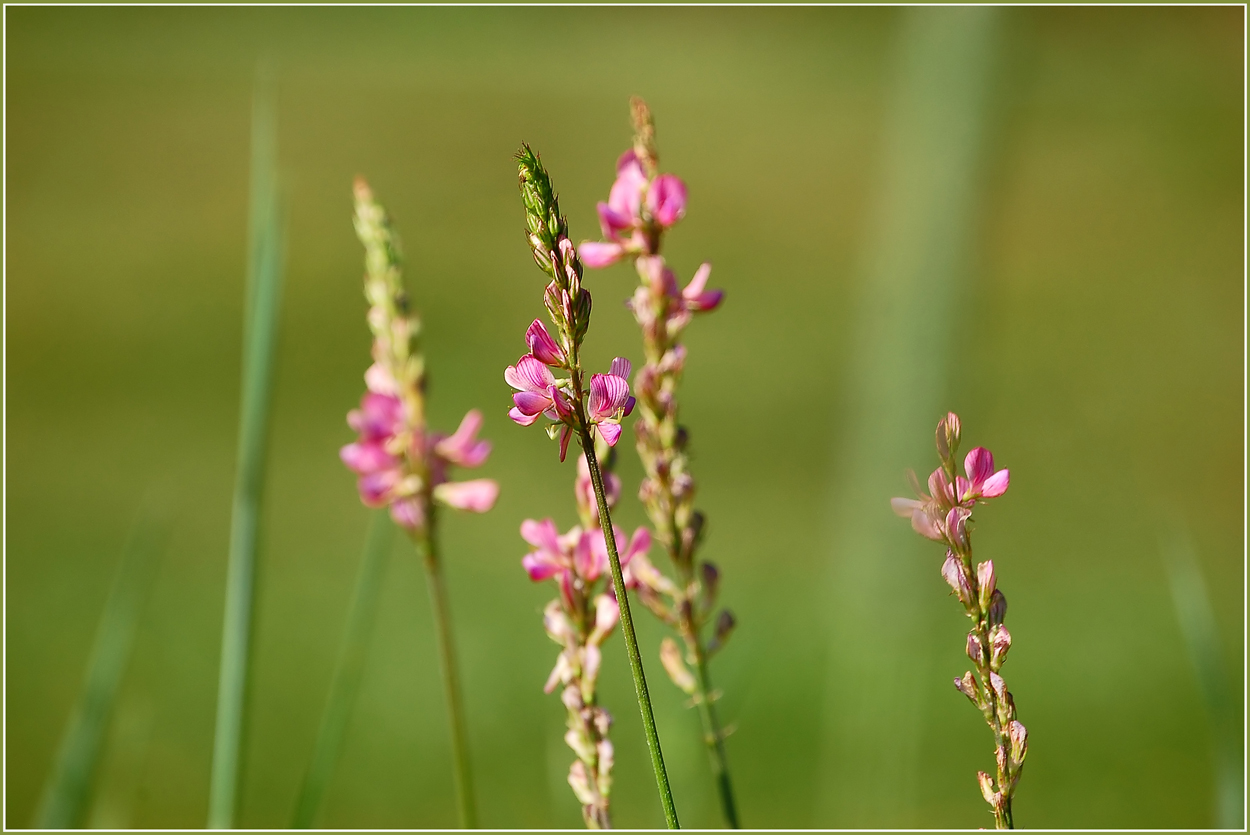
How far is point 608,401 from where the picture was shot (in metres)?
0.23

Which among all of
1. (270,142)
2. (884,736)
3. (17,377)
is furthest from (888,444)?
(17,377)

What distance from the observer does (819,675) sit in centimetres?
215

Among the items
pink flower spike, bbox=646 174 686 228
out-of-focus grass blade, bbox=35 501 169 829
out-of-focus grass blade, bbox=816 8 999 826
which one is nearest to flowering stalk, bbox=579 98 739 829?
pink flower spike, bbox=646 174 686 228

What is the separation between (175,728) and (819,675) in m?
1.23

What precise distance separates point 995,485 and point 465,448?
0.13 meters

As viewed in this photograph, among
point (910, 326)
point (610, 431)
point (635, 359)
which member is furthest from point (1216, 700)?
point (635, 359)

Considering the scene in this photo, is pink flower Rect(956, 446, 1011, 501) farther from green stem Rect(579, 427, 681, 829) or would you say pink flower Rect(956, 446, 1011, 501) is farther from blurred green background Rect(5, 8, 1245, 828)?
blurred green background Rect(5, 8, 1245, 828)

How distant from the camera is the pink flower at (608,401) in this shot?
0.23 metres

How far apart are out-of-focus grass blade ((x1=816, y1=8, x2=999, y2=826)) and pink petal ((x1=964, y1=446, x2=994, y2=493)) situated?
132 centimetres

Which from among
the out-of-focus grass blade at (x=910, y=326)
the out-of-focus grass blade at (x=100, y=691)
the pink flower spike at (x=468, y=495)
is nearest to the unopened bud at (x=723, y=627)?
the pink flower spike at (x=468, y=495)

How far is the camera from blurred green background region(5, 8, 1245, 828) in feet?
5.57

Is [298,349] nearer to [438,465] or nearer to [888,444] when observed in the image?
[888,444]

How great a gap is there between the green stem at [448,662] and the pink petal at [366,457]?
0.05 feet

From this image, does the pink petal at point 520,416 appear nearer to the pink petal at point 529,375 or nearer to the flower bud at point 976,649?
the pink petal at point 529,375
